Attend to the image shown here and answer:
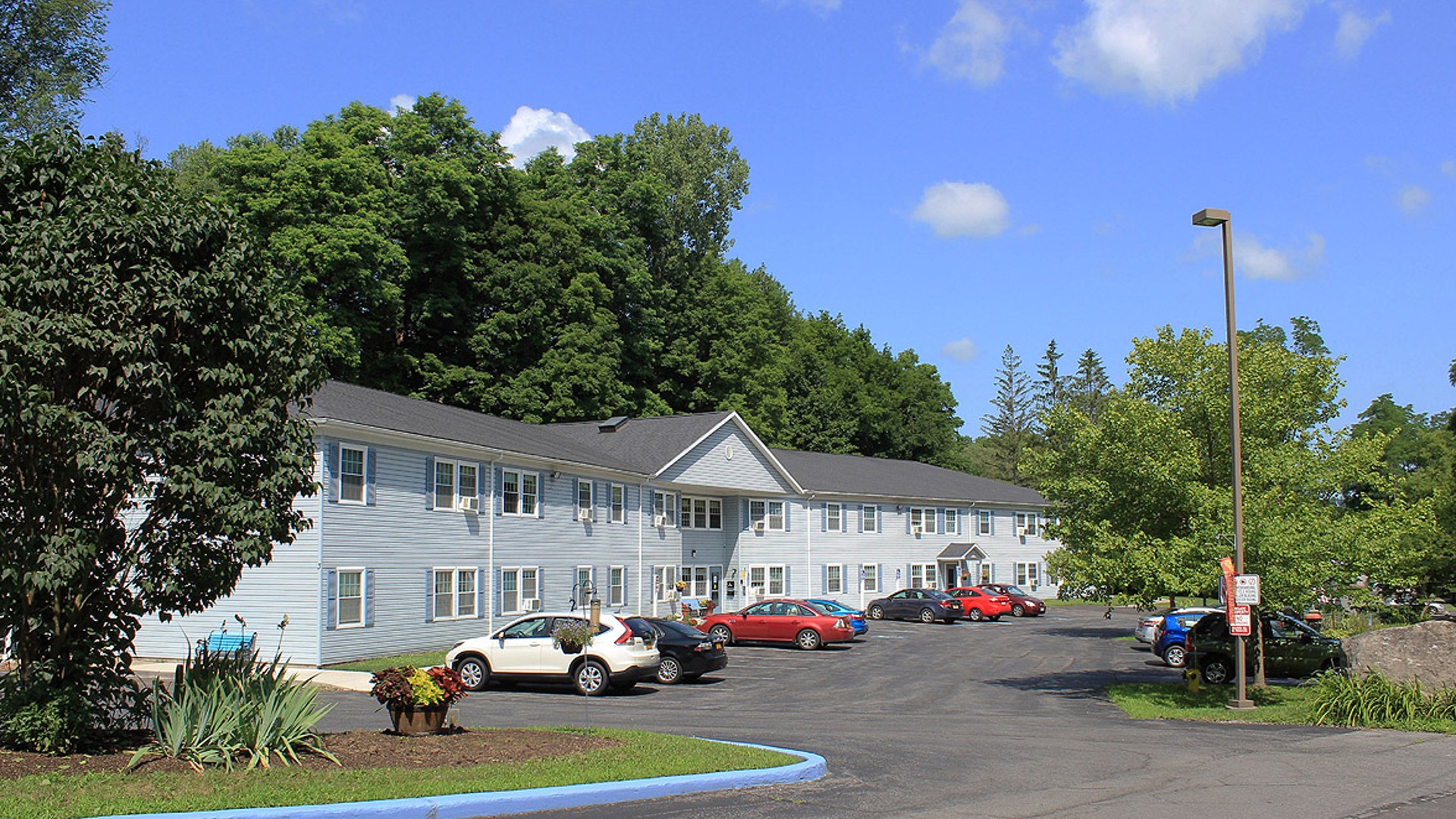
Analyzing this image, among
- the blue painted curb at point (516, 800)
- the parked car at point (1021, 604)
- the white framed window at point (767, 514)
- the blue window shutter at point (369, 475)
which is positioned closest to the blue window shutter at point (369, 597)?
the blue window shutter at point (369, 475)

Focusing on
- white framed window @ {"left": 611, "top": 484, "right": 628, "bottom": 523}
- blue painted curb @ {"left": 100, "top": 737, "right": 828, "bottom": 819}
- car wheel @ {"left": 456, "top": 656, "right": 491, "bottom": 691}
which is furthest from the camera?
white framed window @ {"left": 611, "top": 484, "right": 628, "bottom": 523}

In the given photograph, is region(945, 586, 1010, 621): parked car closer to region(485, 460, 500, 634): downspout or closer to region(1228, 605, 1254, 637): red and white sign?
region(485, 460, 500, 634): downspout

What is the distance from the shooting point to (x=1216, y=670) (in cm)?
2353

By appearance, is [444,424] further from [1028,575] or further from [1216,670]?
[1028,575]

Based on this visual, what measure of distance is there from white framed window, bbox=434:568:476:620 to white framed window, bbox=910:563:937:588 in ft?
92.8

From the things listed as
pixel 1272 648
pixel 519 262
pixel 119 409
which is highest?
pixel 519 262

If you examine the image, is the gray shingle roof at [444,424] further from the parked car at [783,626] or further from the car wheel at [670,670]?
the car wheel at [670,670]

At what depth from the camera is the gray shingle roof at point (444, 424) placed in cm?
2722

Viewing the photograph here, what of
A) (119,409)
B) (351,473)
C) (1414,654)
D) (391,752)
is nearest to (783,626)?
(351,473)

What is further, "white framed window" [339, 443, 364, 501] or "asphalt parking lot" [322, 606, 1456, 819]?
"white framed window" [339, 443, 364, 501]

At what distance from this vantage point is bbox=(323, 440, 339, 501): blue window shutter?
25578 mm

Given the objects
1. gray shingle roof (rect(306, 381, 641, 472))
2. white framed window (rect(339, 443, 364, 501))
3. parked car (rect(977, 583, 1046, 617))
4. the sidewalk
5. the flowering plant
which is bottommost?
parked car (rect(977, 583, 1046, 617))

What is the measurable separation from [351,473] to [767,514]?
74.7ft

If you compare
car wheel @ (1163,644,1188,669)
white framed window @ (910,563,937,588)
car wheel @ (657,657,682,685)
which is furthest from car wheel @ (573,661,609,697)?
white framed window @ (910,563,937,588)
